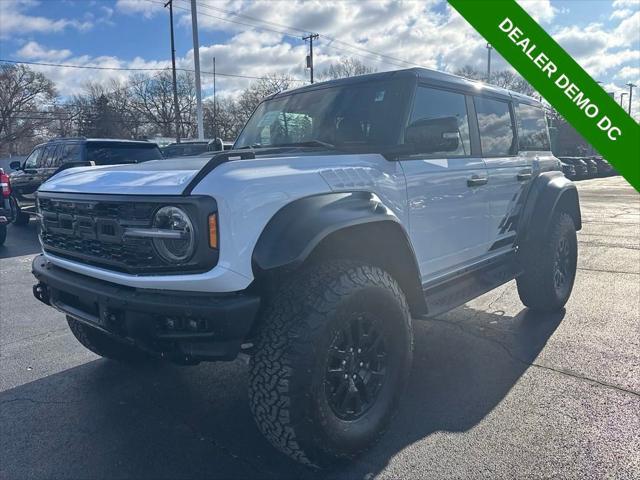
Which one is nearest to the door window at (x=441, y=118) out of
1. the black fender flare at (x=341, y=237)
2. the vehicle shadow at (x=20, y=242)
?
the black fender flare at (x=341, y=237)

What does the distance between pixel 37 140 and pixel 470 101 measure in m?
67.2

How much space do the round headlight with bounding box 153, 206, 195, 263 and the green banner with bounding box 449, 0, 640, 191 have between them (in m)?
2.31

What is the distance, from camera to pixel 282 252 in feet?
7.43

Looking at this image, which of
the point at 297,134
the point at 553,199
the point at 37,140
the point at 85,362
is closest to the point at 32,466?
the point at 85,362

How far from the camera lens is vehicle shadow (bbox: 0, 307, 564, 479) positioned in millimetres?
2596

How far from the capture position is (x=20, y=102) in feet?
195

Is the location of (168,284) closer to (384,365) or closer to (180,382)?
(384,365)

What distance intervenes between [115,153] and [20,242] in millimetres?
2601

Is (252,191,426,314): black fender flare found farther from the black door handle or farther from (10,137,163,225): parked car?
(10,137,163,225): parked car

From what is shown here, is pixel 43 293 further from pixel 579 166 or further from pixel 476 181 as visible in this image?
pixel 579 166

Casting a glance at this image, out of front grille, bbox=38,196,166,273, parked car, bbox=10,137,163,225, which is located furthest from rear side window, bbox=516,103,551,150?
parked car, bbox=10,137,163,225

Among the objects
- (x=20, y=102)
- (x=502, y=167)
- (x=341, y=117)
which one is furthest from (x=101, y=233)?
(x=20, y=102)

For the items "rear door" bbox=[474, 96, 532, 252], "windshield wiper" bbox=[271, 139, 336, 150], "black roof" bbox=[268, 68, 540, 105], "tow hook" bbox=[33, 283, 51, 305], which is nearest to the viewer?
"tow hook" bbox=[33, 283, 51, 305]

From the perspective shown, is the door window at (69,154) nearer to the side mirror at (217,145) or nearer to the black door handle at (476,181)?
the side mirror at (217,145)
